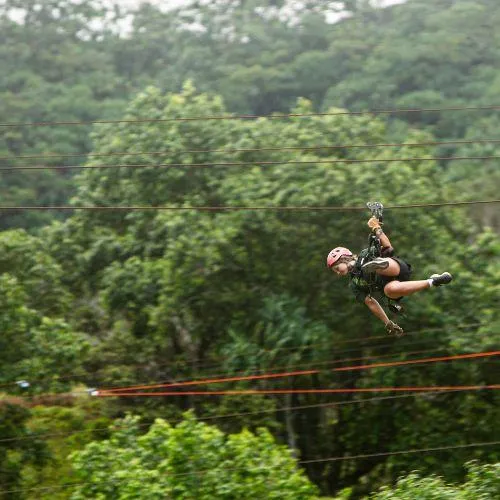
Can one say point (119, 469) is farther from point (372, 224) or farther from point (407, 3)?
point (407, 3)

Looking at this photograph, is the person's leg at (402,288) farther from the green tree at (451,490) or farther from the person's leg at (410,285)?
the green tree at (451,490)

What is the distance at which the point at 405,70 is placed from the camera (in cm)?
4781

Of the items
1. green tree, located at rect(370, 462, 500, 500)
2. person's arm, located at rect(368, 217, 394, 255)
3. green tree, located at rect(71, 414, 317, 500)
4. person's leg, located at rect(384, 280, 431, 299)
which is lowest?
green tree, located at rect(370, 462, 500, 500)

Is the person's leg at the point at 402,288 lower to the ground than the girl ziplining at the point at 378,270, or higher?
lower

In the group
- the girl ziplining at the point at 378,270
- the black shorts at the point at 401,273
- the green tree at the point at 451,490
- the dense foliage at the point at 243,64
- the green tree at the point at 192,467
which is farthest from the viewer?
the dense foliage at the point at 243,64

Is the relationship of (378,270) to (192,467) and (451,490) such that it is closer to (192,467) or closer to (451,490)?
(451,490)

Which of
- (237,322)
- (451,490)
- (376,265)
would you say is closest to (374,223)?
(376,265)

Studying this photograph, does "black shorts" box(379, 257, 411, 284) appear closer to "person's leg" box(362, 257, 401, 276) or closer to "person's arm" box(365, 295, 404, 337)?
"person's leg" box(362, 257, 401, 276)

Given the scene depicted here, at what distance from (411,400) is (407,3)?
40562 mm

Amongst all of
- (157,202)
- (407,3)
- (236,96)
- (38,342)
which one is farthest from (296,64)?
(38,342)

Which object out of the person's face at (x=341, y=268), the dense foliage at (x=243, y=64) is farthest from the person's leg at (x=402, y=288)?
the dense foliage at (x=243, y=64)

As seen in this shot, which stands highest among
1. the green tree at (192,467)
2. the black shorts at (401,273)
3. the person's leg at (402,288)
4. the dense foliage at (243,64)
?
the dense foliage at (243,64)

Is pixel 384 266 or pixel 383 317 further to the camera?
pixel 383 317

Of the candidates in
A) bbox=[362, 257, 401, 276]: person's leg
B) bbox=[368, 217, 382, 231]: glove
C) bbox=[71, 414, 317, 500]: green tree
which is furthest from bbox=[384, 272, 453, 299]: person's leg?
bbox=[71, 414, 317, 500]: green tree
